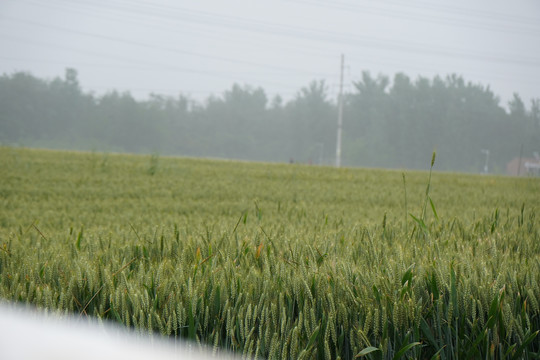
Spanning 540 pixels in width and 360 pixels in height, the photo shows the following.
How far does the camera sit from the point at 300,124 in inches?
3529

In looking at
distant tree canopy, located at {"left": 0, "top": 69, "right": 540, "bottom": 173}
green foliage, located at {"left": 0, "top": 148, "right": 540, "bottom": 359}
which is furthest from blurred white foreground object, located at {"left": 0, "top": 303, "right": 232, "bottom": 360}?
distant tree canopy, located at {"left": 0, "top": 69, "right": 540, "bottom": 173}

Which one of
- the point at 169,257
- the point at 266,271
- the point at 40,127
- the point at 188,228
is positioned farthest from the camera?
the point at 40,127

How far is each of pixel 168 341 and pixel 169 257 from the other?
2.73ft

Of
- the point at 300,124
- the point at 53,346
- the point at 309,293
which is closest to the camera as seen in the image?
the point at 53,346

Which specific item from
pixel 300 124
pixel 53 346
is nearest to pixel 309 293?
pixel 53 346

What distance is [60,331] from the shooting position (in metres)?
0.37

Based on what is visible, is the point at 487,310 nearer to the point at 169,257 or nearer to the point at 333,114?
the point at 169,257

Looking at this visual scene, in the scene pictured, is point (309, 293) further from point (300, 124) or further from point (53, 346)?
point (300, 124)

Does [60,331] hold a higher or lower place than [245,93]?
lower

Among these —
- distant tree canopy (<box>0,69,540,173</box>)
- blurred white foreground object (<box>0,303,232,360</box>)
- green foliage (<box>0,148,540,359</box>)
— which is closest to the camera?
blurred white foreground object (<box>0,303,232,360</box>)

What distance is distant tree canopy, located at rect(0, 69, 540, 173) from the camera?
73.4 metres

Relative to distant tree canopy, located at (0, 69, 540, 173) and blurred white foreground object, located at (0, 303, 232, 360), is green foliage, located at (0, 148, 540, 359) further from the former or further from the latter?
distant tree canopy, located at (0, 69, 540, 173)

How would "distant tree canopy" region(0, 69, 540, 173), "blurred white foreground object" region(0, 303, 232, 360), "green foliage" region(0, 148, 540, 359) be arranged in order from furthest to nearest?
"distant tree canopy" region(0, 69, 540, 173), "green foliage" region(0, 148, 540, 359), "blurred white foreground object" region(0, 303, 232, 360)

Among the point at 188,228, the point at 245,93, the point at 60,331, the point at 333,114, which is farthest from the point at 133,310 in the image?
the point at 245,93
